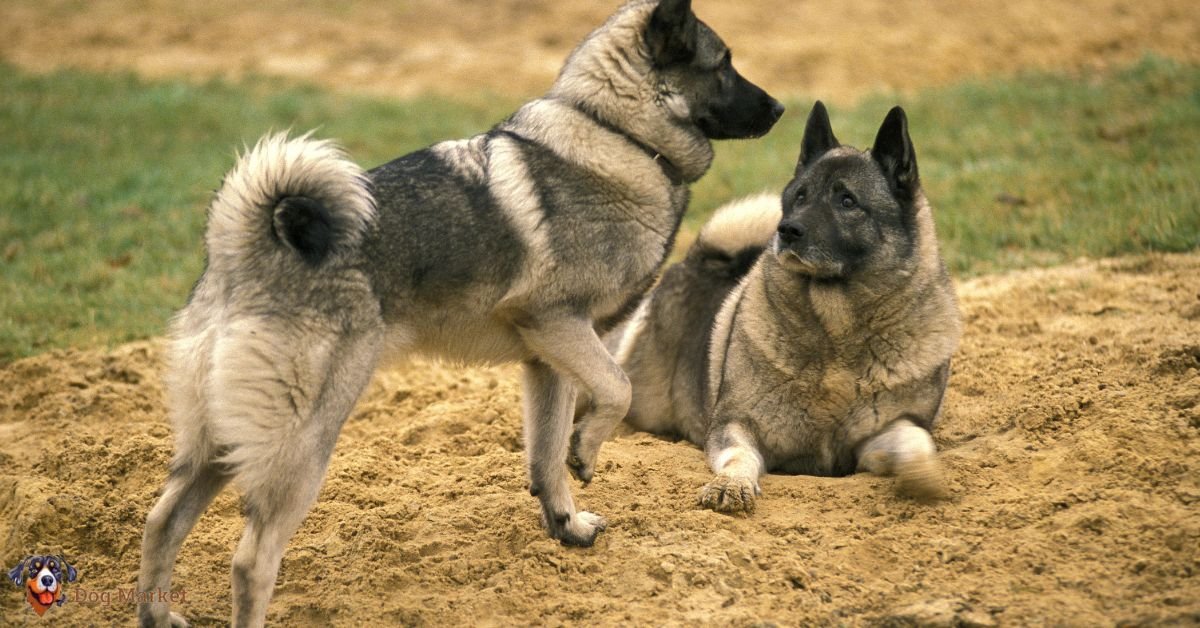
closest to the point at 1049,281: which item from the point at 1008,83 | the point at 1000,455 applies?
the point at 1000,455

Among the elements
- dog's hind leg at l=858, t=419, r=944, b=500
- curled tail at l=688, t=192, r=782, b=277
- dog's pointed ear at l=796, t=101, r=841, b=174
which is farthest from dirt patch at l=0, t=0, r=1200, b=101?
dog's hind leg at l=858, t=419, r=944, b=500

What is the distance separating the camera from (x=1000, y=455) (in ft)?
15.4

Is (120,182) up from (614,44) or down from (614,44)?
down

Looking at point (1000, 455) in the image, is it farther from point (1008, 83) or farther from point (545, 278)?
point (1008, 83)

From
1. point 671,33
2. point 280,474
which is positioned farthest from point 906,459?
point 280,474

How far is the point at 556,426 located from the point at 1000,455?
1805 mm

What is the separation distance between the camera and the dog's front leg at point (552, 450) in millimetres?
4371

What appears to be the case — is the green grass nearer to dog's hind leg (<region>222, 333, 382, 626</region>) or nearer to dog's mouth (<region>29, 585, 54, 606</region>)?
dog's mouth (<region>29, 585, 54, 606</region>)

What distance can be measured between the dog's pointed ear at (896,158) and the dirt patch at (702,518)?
1135mm

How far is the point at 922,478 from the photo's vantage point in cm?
435

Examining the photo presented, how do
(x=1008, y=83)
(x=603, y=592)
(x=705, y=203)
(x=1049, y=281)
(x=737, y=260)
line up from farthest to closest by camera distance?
(x=1008, y=83) < (x=705, y=203) < (x=1049, y=281) < (x=737, y=260) < (x=603, y=592)

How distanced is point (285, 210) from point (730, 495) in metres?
1.98

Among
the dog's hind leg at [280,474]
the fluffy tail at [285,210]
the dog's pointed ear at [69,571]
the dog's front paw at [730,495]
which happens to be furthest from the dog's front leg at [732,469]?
the dog's pointed ear at [69,571]

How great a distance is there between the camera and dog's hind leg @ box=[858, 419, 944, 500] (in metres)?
4.35
